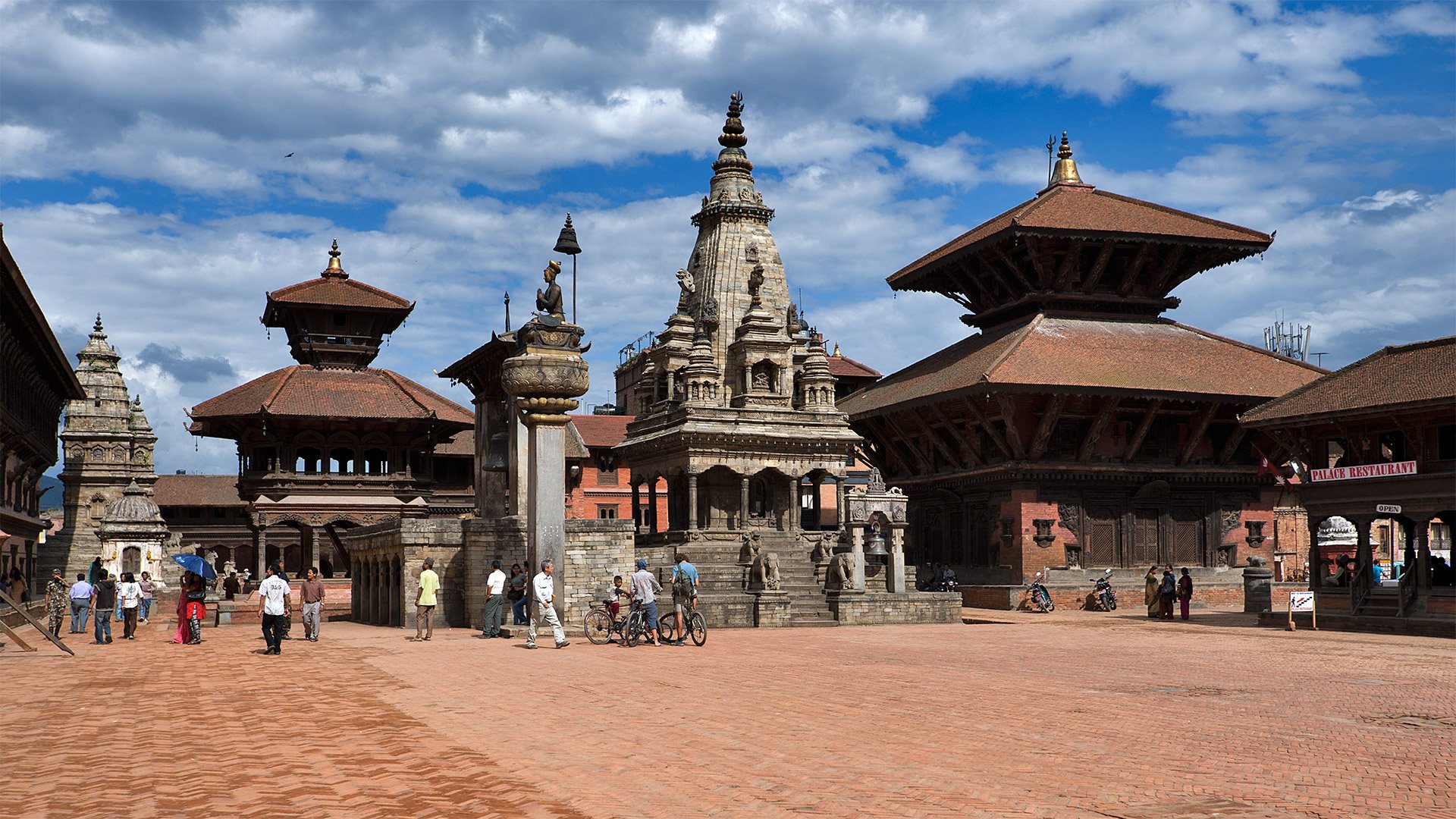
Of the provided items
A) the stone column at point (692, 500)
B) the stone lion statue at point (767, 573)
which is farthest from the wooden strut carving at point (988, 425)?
the stone lion statue at point (767, 573)

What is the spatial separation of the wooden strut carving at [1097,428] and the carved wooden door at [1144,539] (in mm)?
3075

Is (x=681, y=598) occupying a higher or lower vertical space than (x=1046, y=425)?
lower

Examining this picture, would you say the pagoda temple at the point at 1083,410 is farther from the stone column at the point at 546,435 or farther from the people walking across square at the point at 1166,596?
the stone column at the point at 546,435

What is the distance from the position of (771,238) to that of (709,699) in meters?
32.1

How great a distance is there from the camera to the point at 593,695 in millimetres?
15203

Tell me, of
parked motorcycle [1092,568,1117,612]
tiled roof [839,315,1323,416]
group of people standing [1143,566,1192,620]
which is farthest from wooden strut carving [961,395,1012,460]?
group of people standing [1143,566,1192,620]

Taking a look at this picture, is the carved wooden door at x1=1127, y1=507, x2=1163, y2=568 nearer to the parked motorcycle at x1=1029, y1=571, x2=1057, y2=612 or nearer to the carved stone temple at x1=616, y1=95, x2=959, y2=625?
the parked motorcycle at x1=1029, y1=571, x2=1057, y2=612

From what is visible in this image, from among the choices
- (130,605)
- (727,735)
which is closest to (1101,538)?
(130,605)

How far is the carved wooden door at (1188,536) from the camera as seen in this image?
4319cm

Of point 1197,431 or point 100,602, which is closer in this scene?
point 100,602

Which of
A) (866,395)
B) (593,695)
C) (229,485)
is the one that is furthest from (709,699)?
(229,485)

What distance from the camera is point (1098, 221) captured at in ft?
146

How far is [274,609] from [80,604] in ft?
33.9

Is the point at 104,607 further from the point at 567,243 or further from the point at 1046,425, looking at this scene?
the point at 1046,425
